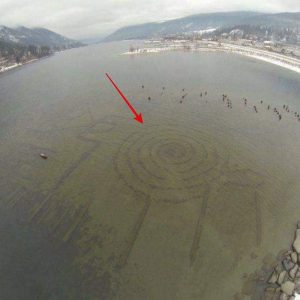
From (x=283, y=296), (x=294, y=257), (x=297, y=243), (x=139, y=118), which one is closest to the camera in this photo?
(x=283, y=296)

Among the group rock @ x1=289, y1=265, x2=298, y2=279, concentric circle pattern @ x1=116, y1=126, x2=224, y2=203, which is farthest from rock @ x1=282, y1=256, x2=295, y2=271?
concentric circle pattern @ x1=116, y1=126, x2=224, y2=203

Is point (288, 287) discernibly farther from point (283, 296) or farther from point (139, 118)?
point (139, 118)

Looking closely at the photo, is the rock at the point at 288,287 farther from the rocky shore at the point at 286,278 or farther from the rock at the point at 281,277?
the rock at the point at 281,277

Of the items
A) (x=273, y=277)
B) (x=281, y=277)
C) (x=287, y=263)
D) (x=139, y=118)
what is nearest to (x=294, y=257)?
(x=287, y=263)

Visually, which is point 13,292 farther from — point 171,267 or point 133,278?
point 171,267

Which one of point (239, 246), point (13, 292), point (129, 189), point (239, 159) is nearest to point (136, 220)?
point (129, 189)

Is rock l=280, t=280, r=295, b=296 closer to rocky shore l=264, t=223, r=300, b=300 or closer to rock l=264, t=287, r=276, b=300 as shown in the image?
rocky shore l=264, t=223, r=300, b=300
